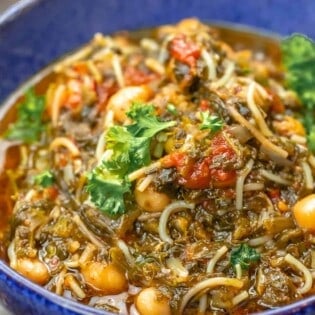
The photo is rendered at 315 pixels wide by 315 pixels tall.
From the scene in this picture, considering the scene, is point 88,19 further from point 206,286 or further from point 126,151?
point 206,286

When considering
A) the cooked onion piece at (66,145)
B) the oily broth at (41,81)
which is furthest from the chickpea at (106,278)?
the cooked onion piece at (66,145)

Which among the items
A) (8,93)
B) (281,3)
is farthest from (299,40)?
(8,93)

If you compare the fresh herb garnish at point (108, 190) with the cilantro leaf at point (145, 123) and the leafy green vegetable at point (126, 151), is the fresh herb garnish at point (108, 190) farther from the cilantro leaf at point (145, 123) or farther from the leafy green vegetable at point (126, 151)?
the cilantro leaf at point (145, 123)

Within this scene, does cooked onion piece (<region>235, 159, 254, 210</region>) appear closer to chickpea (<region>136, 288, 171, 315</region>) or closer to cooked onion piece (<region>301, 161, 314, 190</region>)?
cooked onion piece (<region>301, 161, 314, 190</region>)

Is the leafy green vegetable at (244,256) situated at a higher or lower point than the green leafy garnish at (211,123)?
lower

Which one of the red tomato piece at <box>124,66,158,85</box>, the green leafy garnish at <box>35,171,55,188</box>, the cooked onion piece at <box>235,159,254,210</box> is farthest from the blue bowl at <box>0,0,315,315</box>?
the cooked onion piece at <box>235,159,254,210</box>

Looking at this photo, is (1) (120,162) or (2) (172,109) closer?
(1) (120,162)

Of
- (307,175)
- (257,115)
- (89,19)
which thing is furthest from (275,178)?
(89,19)
